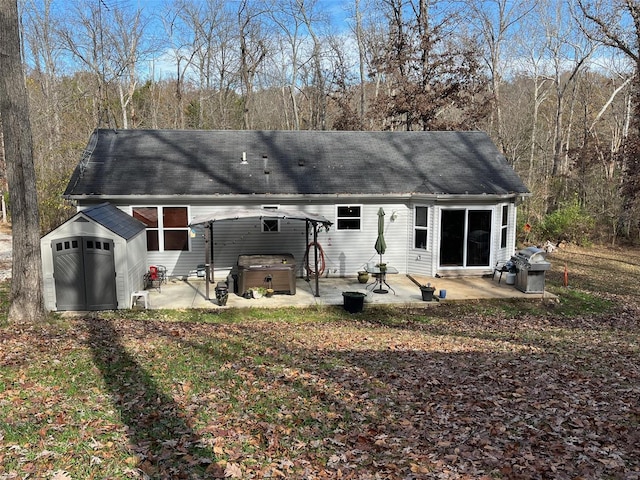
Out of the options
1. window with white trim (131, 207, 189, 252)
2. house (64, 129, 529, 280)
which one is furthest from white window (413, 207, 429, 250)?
window with white trim (131, 207, 189, 252)

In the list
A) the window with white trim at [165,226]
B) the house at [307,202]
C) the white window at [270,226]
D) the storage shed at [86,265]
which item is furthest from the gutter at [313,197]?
the storage shed at [86,265]

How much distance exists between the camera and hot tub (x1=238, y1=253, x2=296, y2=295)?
13297 mm

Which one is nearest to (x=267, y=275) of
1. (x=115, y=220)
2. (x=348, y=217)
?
(x=348, y=217)

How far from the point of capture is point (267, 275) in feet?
43.8

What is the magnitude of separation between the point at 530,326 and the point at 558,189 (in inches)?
688

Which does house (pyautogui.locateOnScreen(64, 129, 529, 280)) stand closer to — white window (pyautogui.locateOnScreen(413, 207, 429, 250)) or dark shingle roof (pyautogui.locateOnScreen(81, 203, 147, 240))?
white window (pyautogui.locateOnScreen(413, 207, 429, 250))

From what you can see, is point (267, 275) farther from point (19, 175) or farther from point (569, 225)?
point (569, 225)

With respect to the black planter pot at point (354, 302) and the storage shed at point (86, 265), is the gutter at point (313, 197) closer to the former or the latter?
the storage shed at point (86, 265)

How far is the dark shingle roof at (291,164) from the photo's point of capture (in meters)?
15.1

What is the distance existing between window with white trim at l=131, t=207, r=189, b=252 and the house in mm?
30

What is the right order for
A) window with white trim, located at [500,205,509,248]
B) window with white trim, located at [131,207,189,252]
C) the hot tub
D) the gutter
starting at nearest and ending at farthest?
1. the hot tub
2. the gutter
3. window with white trim, located at [131,207,189,252]
4. window with white trim, located at [500,205,509,248]

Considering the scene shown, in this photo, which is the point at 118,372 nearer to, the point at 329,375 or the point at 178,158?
the point at 329,375

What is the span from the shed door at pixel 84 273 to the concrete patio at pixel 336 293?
1.21m

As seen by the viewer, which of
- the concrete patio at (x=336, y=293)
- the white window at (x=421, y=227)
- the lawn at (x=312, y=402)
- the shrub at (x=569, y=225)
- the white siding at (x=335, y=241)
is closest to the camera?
the lawn at (x=312, y=402)
